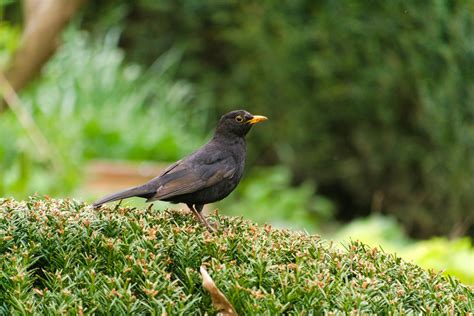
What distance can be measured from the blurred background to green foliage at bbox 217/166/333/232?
30 millimetres

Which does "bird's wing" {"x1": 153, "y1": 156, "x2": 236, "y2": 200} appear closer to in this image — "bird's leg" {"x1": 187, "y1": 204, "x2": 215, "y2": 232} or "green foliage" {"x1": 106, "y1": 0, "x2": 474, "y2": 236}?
"bird's leg" {"x1": 187, "y1": 204, "x2": 215, "y2": 232}

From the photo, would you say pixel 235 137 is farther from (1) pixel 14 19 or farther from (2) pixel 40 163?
(1) pixel 14 19

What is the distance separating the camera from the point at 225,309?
10.2ft

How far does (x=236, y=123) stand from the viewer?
16.5ft

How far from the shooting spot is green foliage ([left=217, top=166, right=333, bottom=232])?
36.2 ft

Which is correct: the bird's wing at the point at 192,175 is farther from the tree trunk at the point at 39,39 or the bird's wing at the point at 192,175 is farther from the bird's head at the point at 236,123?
the tree trunk at the point at 39,39

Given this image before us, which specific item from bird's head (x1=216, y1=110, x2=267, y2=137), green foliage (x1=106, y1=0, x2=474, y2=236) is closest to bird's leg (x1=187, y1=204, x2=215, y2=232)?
bird's head (x1=216, y1=110, x2=267, y2=137)

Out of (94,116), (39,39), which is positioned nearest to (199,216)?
(39,39)

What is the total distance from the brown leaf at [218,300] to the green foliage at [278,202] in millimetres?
7306

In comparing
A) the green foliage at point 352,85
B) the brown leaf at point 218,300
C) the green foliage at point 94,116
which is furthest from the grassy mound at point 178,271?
the green foliage at point 352,85

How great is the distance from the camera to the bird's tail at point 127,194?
398cm

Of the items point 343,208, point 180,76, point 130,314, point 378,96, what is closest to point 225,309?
point 130,314

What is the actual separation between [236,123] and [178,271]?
179 cm

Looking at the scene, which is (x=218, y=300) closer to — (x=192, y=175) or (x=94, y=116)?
(x=192, y=175)
